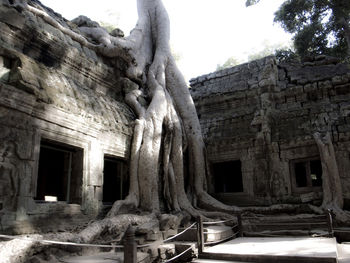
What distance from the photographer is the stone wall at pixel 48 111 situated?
3.91 meters

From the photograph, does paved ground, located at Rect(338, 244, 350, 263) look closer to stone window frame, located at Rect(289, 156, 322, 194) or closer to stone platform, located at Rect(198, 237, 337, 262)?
stone platform, located at Rect(198, 237, 337, 262)

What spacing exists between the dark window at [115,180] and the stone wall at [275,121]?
3.00 meters

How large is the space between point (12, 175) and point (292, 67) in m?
8.22

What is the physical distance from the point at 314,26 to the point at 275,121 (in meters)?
7.53

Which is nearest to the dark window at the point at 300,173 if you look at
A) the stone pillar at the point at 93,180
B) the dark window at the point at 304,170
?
the dark window at the point at 304,170

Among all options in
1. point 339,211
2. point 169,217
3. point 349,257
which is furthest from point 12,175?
point 339,211

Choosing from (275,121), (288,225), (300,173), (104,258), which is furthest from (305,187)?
(104,258)

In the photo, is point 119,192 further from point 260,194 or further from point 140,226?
point 260,194

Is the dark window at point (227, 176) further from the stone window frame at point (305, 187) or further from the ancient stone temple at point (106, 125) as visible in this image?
the stone window frame at point (305, 187)

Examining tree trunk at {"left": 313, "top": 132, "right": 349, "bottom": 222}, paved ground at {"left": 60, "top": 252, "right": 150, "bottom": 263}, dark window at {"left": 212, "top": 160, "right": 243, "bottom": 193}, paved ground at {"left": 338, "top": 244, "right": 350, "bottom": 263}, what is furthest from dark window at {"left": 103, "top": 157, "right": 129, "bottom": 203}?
tree trunk at {"left": 313, "top": 132, "right": 349, "bottom": 222}

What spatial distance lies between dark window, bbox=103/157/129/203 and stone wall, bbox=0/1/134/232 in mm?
363

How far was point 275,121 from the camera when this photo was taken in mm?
8273

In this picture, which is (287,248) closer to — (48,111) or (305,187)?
(305,187)

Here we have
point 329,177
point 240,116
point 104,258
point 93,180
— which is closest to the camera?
point 104,258
